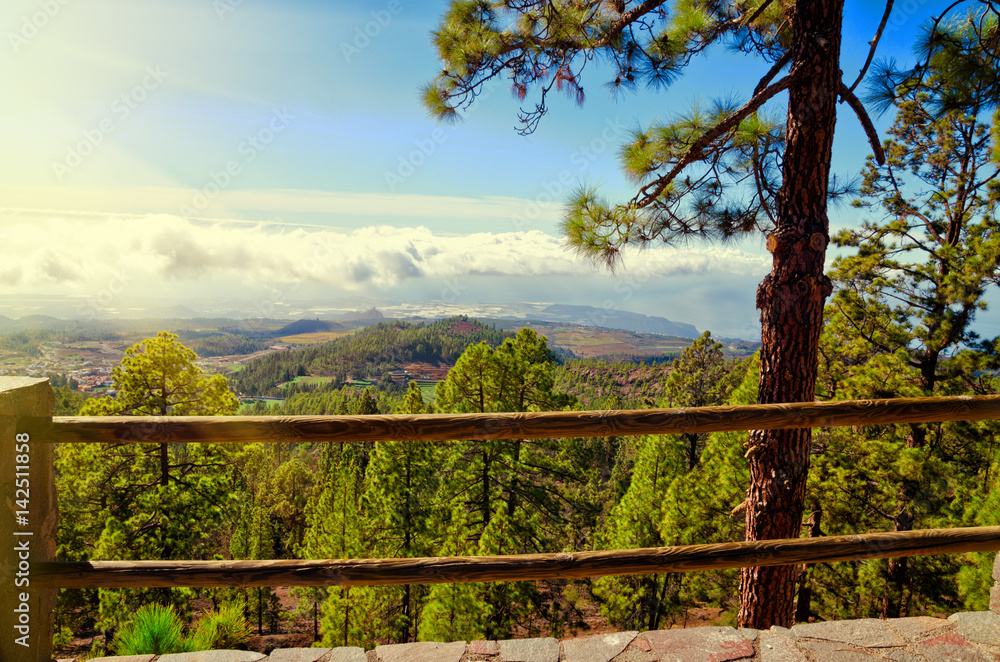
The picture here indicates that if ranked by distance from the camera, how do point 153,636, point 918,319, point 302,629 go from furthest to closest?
point 302,629 → point 918,319 → point 153,636

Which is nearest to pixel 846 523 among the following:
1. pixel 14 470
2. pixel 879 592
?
pixel 879 592

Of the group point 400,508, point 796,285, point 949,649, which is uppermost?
point 796,285

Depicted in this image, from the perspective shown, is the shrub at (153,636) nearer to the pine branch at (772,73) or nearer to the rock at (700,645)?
the rock at (700,645)

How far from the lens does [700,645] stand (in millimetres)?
2232

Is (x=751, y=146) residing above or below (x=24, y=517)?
above

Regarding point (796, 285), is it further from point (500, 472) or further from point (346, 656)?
point (500, 472)

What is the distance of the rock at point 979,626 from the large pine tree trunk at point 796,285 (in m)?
1.22

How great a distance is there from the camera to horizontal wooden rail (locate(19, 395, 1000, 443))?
1.90m

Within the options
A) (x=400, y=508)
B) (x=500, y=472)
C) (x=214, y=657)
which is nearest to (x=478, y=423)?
(x=214, y=657)

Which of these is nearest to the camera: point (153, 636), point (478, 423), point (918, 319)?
point (478, 423)

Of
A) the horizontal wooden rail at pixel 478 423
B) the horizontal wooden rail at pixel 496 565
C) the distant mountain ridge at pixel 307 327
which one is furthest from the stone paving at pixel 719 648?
the distant mountain ridge at pixel 307 327

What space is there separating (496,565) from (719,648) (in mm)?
1096

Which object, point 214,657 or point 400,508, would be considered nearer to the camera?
point 214,657

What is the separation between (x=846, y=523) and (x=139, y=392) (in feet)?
54.9
